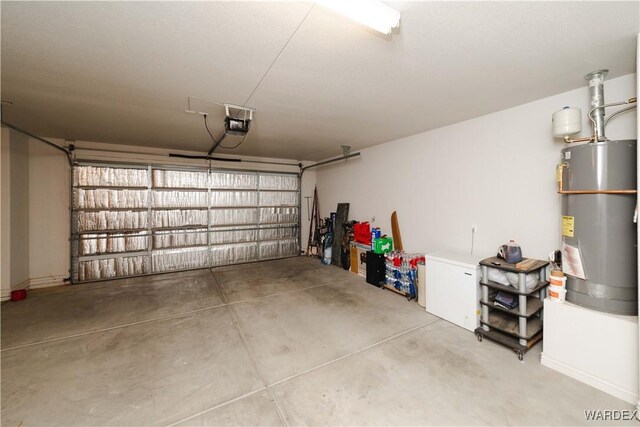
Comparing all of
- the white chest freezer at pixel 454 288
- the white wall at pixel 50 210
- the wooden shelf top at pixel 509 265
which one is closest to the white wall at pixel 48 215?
the white wall at pixel 50 210

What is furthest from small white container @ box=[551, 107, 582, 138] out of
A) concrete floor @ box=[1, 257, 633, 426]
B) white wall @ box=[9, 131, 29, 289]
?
white wall @ box=[9, 131, 29, 289]

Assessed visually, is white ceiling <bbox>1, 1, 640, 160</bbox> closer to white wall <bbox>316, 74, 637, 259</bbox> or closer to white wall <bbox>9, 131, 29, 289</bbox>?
white wall <bbox>316, 74, 637, 259</bbox>

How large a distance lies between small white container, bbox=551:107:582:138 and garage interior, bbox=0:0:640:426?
18 mm

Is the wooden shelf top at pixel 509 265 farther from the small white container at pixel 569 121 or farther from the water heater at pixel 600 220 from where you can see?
the small white container at pixel 569 121

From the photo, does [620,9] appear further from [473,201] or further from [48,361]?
[48,361]

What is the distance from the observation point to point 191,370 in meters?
2.07

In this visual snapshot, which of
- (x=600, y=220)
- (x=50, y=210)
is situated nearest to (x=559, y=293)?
(x=600, y=220)

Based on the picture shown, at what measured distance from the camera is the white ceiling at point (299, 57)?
1.41 meters

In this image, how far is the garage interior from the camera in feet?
5.19

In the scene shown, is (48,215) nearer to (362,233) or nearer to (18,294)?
(18,294)

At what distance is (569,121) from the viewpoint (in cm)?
217

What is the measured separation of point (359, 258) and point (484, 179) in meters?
2.53

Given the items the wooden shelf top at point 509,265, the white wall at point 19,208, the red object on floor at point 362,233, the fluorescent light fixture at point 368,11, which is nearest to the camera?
the fluorescent light fixture at point 368,11

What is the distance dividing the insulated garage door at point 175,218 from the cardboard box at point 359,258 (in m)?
2.12
